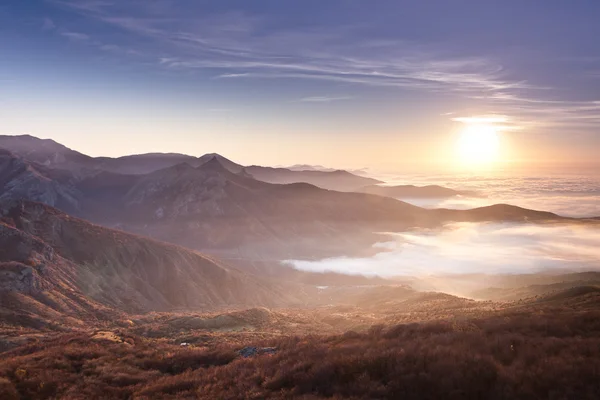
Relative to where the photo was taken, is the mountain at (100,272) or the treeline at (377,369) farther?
the mountain at (100,272)

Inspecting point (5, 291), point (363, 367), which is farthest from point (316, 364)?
point (5, 291)

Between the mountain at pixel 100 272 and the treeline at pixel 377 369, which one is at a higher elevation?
the treeline at pixel 377 369

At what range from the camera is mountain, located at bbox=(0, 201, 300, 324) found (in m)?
54.8

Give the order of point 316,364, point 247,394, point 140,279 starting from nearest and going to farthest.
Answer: point 247,394 < point 316,364 < point 140,279

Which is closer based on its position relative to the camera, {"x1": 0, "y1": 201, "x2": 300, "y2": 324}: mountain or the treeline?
the treeline

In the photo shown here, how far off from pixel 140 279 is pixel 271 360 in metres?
70.3

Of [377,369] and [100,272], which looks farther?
[100,272]

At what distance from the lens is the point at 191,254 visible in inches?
3920

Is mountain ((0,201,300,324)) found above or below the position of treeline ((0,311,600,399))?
below

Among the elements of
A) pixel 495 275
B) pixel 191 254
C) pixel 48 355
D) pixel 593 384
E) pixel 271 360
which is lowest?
pixel 495 275

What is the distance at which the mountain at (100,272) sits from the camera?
5475 cm

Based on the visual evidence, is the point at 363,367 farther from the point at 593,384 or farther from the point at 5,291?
the point at 5,291

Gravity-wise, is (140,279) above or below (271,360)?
below

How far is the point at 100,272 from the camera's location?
7300cm
